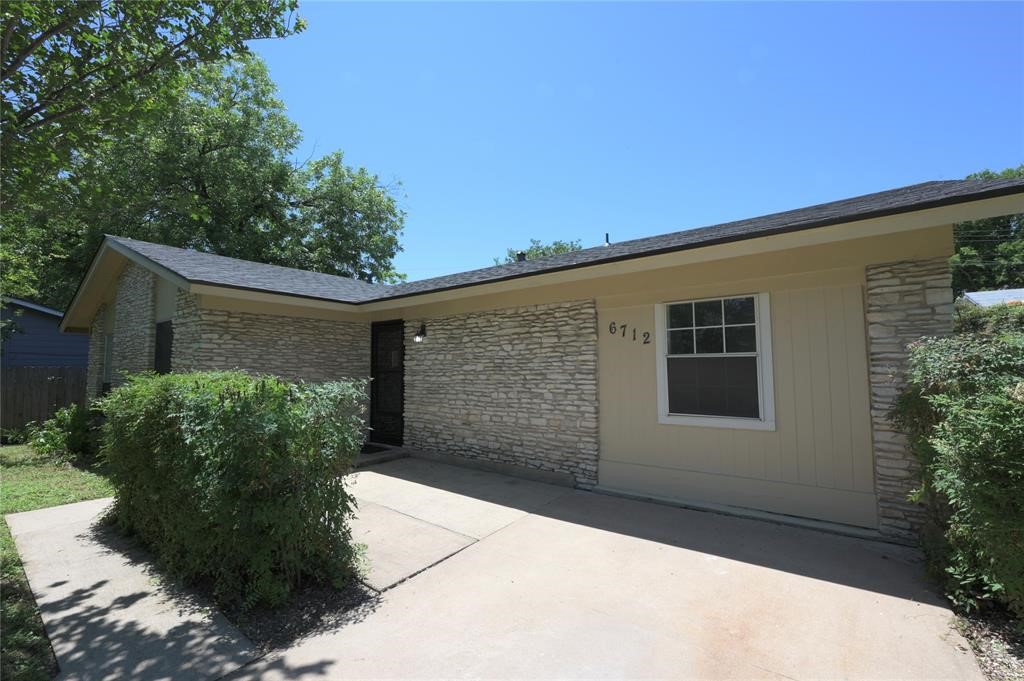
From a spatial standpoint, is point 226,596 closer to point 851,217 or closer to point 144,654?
point 144,654

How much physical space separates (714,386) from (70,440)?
492 inches

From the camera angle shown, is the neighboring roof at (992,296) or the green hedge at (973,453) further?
the neighboring roof at (992,296)

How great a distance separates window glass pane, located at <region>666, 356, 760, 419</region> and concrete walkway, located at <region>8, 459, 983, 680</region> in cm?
132

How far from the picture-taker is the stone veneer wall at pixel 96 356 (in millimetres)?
11806

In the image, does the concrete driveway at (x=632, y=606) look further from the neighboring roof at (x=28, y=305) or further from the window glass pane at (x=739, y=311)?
the neighboring roof at (x=28, y=305)

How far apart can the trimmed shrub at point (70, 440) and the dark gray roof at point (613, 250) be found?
3.86 metres

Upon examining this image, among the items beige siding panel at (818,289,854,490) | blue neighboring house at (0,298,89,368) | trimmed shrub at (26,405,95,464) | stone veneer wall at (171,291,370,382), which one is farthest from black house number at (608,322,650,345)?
blue neighboring house at (0,298,89,368)

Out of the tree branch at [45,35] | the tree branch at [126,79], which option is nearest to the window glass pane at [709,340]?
the tree branch at [126,79]

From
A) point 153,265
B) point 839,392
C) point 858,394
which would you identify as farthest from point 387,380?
point 858,394

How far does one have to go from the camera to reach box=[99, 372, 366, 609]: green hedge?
10.6ft

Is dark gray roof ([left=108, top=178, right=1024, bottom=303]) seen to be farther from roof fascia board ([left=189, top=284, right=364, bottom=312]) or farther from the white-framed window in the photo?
the white-framed window

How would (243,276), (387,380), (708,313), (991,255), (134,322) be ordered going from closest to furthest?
(708,313)
(243,276)
(387,380)
(134,322)
(991,255)

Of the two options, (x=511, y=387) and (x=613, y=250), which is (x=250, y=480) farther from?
(x=613, y=250)

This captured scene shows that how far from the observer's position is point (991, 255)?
28484 millimetres
